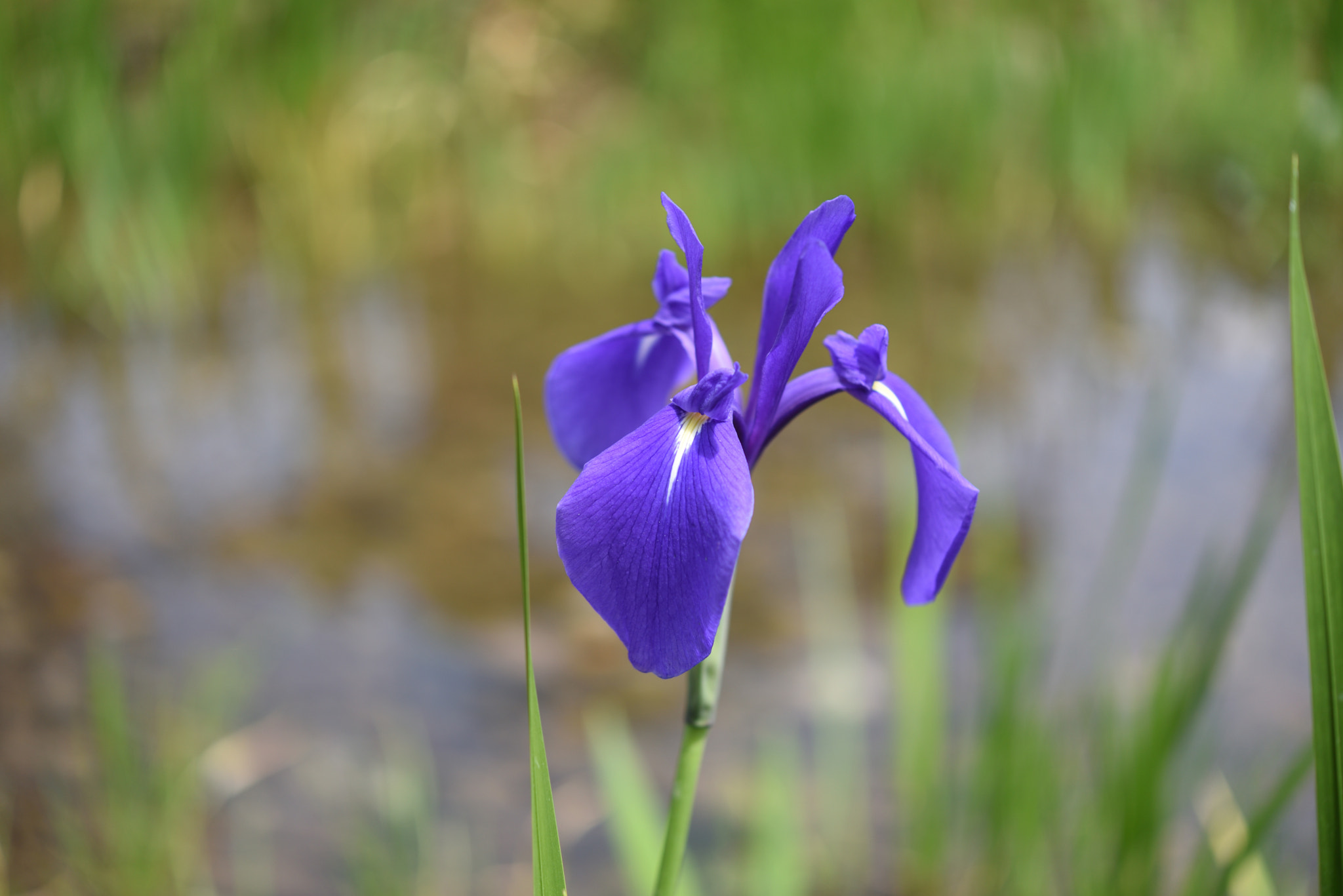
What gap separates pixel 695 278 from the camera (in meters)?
0.57

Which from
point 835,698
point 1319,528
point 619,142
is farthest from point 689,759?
point 619,142

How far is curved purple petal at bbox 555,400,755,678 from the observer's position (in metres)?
0.48

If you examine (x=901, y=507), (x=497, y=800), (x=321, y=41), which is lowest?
(x=497, y=800)

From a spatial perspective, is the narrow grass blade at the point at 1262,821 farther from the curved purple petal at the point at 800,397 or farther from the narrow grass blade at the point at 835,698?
the narrow grass blade at the point at 835,698

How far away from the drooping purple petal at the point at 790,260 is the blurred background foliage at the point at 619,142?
7.26ft

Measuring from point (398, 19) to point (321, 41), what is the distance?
43.1 inches

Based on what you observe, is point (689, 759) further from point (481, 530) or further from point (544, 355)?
point (544, 355)

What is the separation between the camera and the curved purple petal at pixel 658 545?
0.48 metres

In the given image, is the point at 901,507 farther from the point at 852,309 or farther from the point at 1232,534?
the point at 852,309

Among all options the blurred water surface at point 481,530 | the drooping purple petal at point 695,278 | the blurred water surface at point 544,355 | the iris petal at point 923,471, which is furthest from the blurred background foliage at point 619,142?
the drooping purple petal at point 695,278

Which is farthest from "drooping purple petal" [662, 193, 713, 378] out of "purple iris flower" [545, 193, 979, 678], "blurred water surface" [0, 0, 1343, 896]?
"blurred water surface" [0, 0, 1343, 896]

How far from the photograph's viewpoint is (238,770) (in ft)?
5.36

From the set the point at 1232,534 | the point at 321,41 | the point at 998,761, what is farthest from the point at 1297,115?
the point at 321,41

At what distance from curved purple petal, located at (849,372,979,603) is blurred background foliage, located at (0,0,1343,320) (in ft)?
7.33
